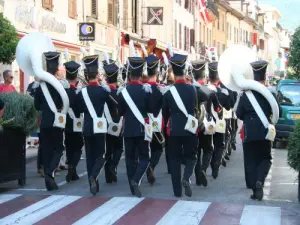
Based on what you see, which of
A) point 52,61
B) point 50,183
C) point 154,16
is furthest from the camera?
point 154,16

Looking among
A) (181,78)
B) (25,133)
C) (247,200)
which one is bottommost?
(247,200)

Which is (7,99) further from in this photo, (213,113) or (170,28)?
(170,28)

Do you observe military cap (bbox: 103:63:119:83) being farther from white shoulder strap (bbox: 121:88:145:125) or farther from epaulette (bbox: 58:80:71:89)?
white shoulder strap (bbox: 121:88:145:125)

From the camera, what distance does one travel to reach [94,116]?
11.3 metres

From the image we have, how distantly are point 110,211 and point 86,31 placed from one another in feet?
59.9

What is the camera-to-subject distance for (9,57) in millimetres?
13367

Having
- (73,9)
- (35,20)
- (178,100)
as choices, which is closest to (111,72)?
(178,100)

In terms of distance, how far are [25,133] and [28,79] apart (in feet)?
36.3

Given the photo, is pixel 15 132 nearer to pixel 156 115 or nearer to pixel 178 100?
pixel 156 115

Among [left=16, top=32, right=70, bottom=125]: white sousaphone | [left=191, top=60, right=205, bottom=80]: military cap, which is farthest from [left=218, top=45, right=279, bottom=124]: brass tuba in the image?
[left=16, top=32, right=70, bottom=125]: white sousaphone

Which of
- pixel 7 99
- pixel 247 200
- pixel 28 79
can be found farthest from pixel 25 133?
pixel 28 79

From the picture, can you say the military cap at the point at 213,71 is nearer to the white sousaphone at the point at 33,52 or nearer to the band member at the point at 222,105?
the band member at the point at 222,105

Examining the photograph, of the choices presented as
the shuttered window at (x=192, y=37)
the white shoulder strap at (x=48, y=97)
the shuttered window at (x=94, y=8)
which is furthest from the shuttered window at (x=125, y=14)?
the white shoulder strap at (x=48, y=97)

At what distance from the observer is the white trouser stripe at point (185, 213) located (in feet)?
29.8
